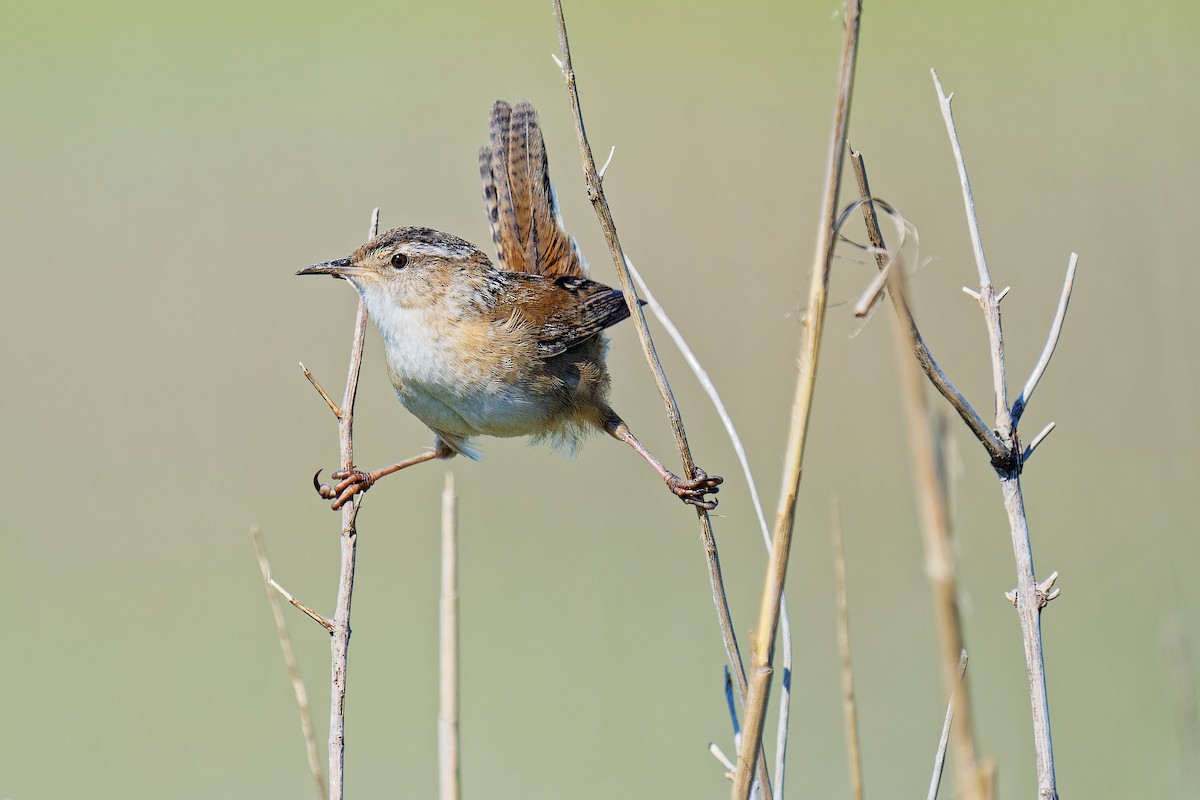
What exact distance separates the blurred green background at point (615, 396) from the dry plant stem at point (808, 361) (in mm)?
1151

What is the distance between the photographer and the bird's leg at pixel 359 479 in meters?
2.46

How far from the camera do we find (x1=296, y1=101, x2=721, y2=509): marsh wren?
9.58ft

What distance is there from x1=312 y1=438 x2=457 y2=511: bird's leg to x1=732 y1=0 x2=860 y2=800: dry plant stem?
3.17 ft

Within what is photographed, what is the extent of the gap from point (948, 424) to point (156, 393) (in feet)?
23.9

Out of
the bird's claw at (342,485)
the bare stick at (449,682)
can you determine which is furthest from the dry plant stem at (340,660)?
the bird's claw at (342,485)

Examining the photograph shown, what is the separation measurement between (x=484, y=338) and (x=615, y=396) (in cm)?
330

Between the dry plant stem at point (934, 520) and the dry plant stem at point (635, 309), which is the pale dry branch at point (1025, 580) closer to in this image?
the dry plant stem at point (635, 309)

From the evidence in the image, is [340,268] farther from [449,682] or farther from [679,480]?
[449,682]

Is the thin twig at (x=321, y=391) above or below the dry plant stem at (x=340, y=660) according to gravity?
above

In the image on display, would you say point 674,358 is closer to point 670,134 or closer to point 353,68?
point 670,134

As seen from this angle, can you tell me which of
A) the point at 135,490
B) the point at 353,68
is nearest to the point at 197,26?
the point at 353,68

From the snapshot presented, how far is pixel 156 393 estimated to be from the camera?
7672mm

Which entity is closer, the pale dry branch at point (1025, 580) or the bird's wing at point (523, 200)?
the pale dry branch at point (1025, 580)

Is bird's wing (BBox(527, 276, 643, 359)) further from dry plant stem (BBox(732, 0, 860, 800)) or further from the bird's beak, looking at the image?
dry plant stem (BBox(732, 0, 860, 800))
